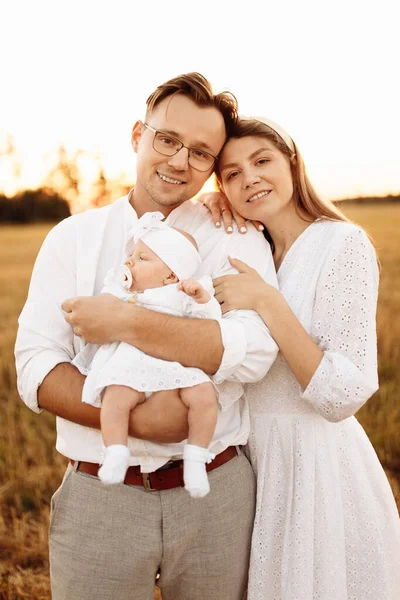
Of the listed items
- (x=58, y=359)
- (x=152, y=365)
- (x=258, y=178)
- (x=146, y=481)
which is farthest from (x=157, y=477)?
(x=258, y=178)

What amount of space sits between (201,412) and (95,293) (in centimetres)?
67

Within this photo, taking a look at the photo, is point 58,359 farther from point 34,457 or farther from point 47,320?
point 34,457

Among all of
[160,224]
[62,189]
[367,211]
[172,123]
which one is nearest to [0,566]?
[160,224]

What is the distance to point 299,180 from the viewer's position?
8.94ft

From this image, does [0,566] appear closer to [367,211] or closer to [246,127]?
[246,127]

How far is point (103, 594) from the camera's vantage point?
7.25ft

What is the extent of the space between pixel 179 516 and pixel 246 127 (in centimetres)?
152

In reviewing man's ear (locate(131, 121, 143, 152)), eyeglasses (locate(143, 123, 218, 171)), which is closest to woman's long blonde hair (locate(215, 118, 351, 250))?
eyeglasses (locate(143, 123, 218, 171))

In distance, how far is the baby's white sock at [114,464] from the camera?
194cm

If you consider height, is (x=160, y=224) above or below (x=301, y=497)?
above

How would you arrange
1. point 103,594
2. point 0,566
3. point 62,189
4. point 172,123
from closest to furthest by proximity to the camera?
point 103,594, point 172,123, point 0,566, point 62,189

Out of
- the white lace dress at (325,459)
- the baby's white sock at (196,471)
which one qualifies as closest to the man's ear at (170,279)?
the white lace dress at (325,459)

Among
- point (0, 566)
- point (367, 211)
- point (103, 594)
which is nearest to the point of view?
point (103, 594)

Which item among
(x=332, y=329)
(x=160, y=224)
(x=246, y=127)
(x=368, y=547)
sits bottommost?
(x=368, y=547)
